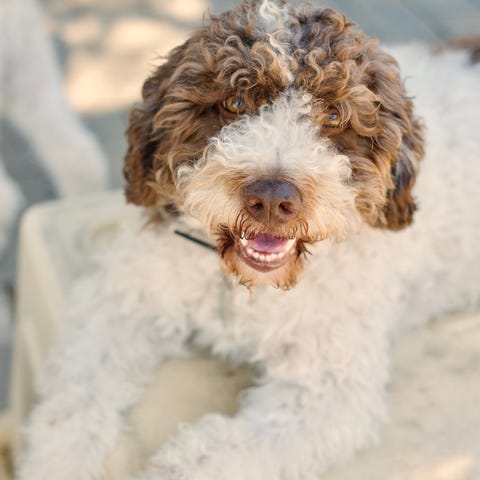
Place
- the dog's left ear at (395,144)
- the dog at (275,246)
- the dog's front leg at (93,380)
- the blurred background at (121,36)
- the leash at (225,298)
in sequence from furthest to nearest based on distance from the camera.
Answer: the blurred background at (121,36)
the leash at (225,298)
the dog's front leg at (93,380)
the dog's left ear at (395,144)
the dog at (275,246)

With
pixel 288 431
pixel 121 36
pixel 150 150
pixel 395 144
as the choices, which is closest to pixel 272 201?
pixel 395 144

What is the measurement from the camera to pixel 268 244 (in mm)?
2080

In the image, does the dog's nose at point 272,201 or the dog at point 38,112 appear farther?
the dog at point 38,112

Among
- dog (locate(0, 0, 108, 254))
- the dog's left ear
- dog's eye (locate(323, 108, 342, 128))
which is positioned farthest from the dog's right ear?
dog (locate(0, 0, 108, 254))

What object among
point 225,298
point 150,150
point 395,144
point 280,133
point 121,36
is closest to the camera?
point 280,133

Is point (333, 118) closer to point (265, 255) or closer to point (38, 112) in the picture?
point (265, 255)

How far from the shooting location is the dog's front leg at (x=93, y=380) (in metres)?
2.29

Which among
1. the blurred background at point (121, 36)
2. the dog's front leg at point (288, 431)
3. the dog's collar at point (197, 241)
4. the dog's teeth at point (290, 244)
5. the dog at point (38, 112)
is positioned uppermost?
the blurred background at point (121, 36)

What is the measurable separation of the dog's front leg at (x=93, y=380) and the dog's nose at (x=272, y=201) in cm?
70

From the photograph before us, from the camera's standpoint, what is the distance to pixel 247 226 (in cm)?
196

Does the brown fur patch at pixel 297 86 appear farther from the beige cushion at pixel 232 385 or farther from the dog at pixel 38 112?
the dog at pixel 38 112

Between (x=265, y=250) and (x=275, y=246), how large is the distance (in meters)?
0.03

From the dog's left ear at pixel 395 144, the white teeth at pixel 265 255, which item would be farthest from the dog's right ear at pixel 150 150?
the dog's left ear at pixel 395 144

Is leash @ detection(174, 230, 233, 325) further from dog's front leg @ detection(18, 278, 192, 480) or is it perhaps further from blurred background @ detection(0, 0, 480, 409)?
blurred background @ detection(0, 0, 480, 409)
